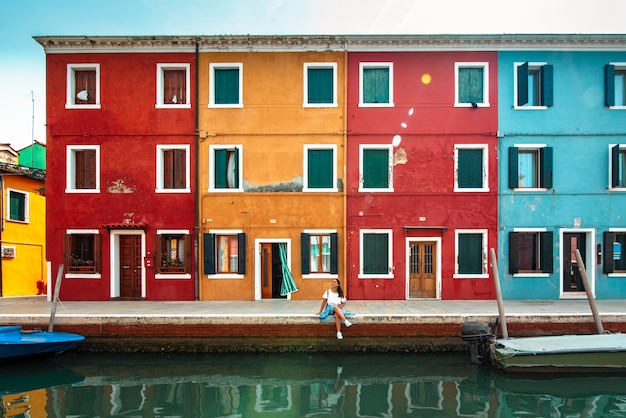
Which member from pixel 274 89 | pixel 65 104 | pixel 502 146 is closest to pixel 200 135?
pixel 274 89

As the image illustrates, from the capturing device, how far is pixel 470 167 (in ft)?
46.4

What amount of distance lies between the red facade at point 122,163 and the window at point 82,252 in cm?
3

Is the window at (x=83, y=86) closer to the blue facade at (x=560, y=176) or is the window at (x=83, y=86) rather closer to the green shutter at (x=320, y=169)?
the green shutter at (x=320, y=169)

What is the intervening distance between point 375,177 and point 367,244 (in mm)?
2205

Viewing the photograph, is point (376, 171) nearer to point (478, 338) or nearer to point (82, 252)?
point (478, 338)

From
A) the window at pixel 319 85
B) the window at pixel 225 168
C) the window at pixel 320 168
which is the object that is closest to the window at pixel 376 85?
the window at pixel 319 85

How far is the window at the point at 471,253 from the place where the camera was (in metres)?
13.9

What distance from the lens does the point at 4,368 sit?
10.1 meters

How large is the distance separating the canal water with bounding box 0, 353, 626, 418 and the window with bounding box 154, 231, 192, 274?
11.8 ft

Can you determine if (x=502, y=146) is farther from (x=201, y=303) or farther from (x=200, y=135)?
(x=201, y=303)

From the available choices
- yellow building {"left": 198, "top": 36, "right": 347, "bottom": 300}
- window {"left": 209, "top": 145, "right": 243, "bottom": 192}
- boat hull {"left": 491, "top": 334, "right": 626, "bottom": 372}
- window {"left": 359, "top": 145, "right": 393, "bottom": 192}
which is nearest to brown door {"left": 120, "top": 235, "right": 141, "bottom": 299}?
yellow building {"left": 198, "top": 36, "right": 347, "bottom": 300}

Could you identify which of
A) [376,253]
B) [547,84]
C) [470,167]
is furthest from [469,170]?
[376,253]

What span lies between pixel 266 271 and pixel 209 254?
1.91 metres

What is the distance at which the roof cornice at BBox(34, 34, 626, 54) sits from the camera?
13898 mm
